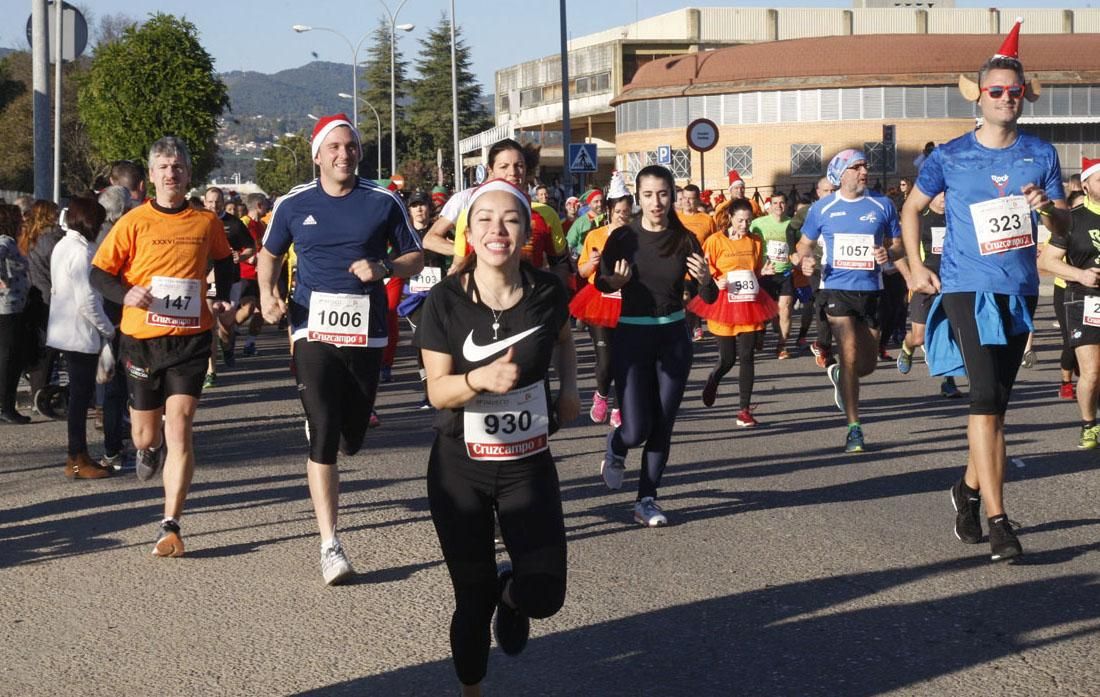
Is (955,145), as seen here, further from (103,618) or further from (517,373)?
(103,618)

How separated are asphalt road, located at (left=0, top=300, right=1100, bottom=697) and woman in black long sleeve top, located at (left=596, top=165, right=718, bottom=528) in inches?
18.0

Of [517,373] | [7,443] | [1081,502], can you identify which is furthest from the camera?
[7,443]

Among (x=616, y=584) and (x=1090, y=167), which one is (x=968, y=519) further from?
(x=1090, y=167)

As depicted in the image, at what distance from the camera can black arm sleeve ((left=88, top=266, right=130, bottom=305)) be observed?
768 centimetres

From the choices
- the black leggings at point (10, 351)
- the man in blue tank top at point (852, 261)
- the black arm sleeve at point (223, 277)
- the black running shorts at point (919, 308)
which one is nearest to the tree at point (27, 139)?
the black leggings at point (10, 351)

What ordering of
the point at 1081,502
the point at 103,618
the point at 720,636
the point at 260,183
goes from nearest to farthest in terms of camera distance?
the point at 720,636, the point at 103,618, the point at 1081,502, the point at 260,183

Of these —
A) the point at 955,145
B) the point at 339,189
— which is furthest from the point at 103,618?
the point at 955,145

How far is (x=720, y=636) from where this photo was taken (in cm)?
573

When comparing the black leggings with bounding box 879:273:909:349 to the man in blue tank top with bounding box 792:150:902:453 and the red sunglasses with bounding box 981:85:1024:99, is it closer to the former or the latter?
the man in blue tank top with bounding box 792:150:902:453

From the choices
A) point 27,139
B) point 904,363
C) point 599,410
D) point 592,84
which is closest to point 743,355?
point 599,410

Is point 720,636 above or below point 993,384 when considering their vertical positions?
below

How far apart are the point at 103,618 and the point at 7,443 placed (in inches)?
239

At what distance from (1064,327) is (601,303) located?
11.5 feet

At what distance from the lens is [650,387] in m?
8.05
